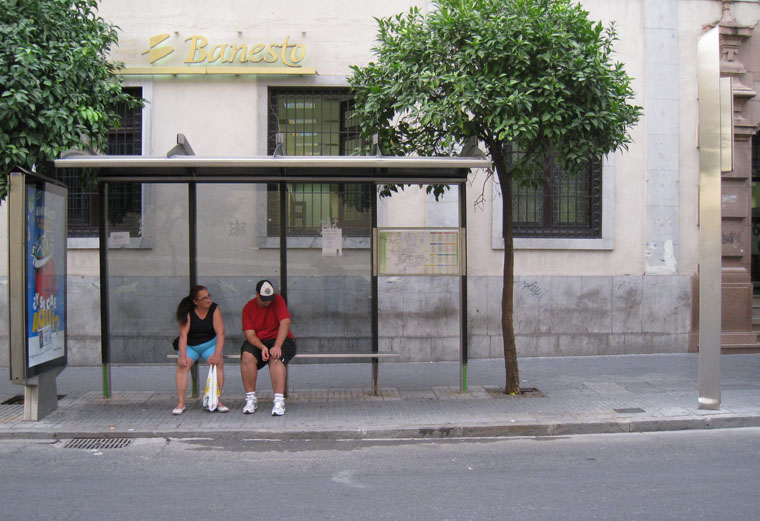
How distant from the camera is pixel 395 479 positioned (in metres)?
5.59

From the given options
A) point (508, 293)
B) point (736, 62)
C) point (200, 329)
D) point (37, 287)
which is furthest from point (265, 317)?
point (736, 62)

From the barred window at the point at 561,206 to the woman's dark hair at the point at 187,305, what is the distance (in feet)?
20.1

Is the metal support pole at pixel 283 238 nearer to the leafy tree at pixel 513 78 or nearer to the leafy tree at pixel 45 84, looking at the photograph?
the leafy tree at pixel 513 78

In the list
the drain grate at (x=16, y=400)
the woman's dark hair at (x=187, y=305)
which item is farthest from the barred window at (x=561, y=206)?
the drain grate at (x=16, y=400)

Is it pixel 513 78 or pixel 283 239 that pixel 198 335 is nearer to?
pixel 283 239

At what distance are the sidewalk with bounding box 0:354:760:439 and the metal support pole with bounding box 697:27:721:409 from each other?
53 centimetres

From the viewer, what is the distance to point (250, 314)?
7.84m

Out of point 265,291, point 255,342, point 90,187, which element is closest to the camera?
point 265,291

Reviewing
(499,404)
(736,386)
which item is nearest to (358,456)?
(499,404)

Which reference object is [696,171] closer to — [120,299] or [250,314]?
[250,314]

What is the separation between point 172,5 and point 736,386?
427 inches

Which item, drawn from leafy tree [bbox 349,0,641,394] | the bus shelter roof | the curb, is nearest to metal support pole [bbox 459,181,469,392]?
the bus shelter roof

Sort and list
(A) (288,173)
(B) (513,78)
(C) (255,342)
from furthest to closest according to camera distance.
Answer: (A) (288,173) < (C) (255,342) < (B) (513,78)

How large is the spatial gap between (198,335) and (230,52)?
19.0ft
